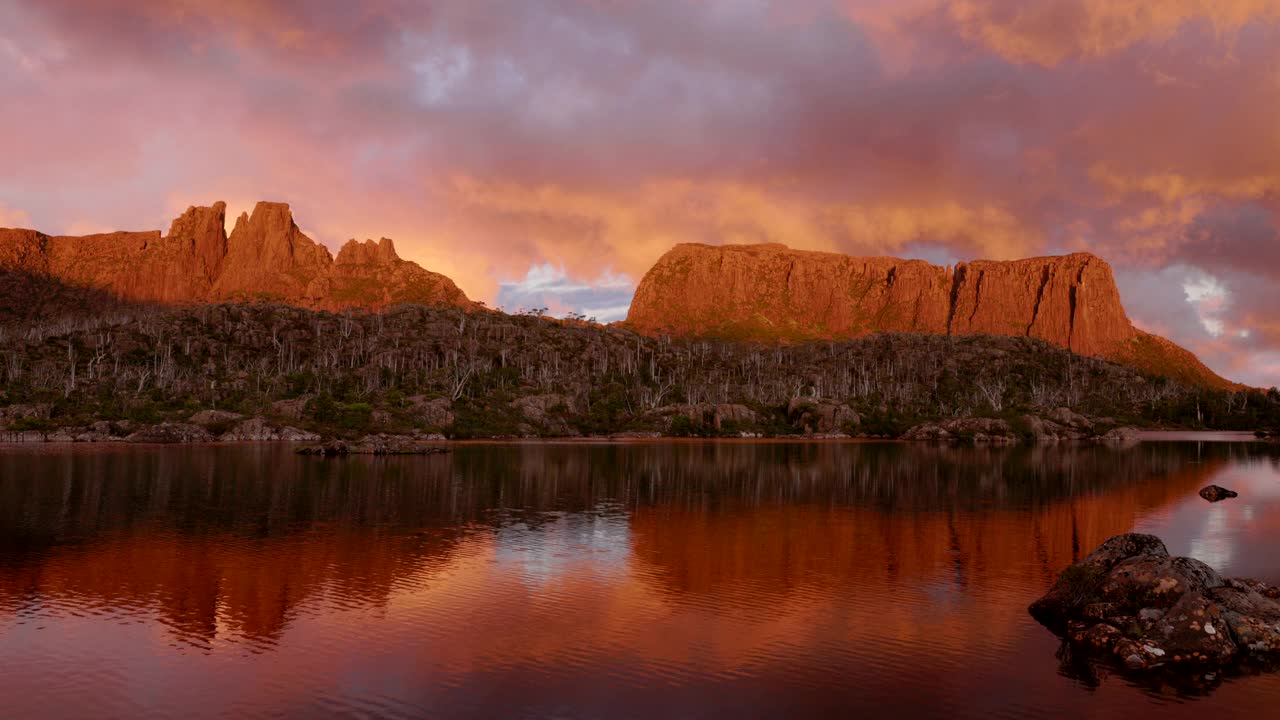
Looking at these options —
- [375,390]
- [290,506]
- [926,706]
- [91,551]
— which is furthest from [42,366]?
[926,706]

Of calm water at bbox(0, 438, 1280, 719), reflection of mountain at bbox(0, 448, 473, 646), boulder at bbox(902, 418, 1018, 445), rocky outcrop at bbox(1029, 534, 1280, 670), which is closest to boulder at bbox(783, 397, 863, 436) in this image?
boulder at bbox(902, 418, 1018, 445)

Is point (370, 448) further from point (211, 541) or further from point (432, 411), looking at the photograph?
point (211, 541)

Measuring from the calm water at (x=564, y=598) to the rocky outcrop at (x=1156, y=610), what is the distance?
1.39 meters

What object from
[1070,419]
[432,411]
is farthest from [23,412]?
[1070,419]

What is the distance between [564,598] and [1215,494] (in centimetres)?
5883

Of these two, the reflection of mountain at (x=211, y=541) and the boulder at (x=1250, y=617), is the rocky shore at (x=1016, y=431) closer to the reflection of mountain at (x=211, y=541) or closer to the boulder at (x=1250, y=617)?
the reflection of mountain at (x=211, y=541)

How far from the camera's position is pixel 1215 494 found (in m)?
63.5

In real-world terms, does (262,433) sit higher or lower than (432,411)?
lower

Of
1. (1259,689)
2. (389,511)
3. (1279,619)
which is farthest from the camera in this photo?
(389,511)

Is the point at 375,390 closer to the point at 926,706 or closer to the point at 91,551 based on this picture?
the point at 91,551

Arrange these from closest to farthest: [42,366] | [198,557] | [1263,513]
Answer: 1. [198,557]
2. [1263,513]
3. [42,366]

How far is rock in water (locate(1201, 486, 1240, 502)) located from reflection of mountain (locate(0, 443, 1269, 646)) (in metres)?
1.74

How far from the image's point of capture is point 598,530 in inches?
1764

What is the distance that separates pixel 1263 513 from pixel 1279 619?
3876 centimetres
